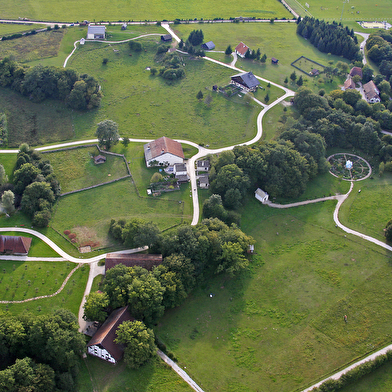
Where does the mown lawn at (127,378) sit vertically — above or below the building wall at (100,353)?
below

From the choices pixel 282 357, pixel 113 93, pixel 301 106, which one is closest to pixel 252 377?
pixel 282 357

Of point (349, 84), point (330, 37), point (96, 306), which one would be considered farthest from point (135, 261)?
point (330, 37)

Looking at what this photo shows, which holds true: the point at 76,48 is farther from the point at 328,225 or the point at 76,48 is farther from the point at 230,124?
the point at 328,225

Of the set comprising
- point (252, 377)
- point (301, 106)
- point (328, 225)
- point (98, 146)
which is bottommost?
point (252, 377)

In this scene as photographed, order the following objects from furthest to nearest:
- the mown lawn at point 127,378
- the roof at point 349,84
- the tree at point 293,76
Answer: the tree at point 293,76 < the roof at point 349,84 < the mown lawn at point 127,378

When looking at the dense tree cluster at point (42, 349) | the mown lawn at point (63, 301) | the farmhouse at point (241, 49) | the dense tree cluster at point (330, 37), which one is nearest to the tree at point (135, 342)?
the dense tree cluster at point (42, 349)

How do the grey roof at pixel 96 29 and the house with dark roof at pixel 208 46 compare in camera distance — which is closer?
the grey roof at pixel 96 29

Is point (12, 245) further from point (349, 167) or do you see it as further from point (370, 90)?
point (370, 90)

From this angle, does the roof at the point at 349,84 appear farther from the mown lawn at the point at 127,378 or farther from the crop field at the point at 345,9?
the mown lawn at the point at 127,378
